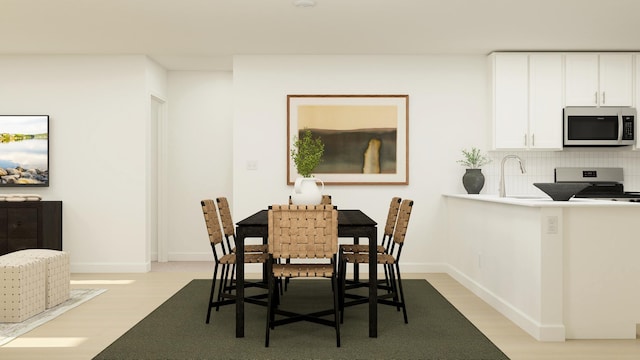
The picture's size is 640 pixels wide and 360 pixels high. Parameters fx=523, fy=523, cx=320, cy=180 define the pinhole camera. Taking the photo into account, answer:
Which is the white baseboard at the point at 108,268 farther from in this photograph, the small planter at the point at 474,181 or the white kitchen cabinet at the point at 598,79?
the white kitchen cabinet at the point at 598,79

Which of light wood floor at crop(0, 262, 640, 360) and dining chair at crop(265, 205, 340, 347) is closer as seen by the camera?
light wood floor at crop(0, 262, 640, 360)

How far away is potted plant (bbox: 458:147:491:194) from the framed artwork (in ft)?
2.36

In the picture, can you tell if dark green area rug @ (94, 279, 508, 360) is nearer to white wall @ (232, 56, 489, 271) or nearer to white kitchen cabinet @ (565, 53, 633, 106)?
white wall @ (232, 56, 489, 271)

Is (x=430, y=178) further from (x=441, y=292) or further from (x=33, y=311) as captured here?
(x=33, y=311)

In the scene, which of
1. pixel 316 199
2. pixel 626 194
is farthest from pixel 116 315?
pixel 626 194

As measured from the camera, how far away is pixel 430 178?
657 cm

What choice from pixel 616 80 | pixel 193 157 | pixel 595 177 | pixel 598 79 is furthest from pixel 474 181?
pixel 193 157

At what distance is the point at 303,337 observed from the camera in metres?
3.80

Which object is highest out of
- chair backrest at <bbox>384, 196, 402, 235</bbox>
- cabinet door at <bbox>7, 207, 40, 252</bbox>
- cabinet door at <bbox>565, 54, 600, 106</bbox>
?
cabinet door at <bbox>565, 54, 600, 106</bbox>

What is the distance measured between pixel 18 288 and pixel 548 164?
5.91 metres

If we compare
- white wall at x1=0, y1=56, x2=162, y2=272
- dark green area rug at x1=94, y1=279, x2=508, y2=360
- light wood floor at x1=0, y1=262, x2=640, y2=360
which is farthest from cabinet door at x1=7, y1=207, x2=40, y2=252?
dark green area rug at x1=94, y1=279, x2=508, y2=360

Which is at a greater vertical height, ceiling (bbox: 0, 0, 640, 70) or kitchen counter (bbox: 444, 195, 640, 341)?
ceiling (bbox: 0, 0, 640, 70)

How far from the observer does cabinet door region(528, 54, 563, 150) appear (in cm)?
630

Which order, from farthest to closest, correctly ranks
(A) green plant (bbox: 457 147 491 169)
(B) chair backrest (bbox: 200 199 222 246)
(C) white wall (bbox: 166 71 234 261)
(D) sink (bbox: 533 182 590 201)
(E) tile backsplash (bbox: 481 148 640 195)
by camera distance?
(C) white wall (bbox: 166 71 234 261), (E) tile backsplash (bbox: 481 148 640 195), (A) green plant (bbox: 457 147 491 169), (B) chair backrest (bbox: 200 199 222 246), (D) sink (bbox: 533 182 590 201)
